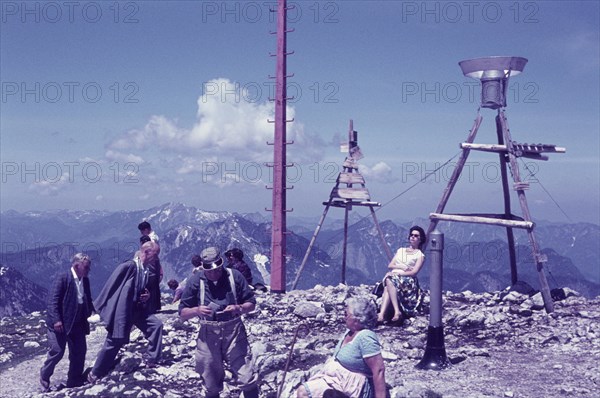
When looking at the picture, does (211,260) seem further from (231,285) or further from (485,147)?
(485,147)

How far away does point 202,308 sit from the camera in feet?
21.0

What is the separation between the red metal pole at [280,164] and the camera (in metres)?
15.2

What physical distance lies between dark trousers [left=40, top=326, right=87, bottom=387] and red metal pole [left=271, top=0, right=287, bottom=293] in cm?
733

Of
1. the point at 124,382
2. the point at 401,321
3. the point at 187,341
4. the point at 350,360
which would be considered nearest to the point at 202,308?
the point at 350,360

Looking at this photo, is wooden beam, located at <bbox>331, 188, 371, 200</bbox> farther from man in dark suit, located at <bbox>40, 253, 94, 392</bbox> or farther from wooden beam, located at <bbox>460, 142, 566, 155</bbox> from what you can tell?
man in dark suit, located at <bbox>40, 253, 94, 392</bbox>

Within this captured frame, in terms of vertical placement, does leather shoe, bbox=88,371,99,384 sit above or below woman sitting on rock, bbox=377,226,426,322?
below

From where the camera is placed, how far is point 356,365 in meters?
5.59

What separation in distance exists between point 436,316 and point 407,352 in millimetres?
1250

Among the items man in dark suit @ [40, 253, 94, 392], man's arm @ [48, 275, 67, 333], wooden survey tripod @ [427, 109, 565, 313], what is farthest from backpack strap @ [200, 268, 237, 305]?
wooden survey tripod @ [427, 109, 565, 313]

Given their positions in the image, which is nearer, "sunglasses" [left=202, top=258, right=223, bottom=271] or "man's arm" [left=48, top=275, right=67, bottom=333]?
"sunglasses" [left=202, top=258, right=223, bottom=271]

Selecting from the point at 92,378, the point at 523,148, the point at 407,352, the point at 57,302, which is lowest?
the point at 92,378

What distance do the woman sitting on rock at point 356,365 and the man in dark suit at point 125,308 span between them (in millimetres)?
3734

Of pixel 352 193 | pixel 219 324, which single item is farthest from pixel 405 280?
pixel 219 324

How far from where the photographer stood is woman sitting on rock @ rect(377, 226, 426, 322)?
10.8 meters
